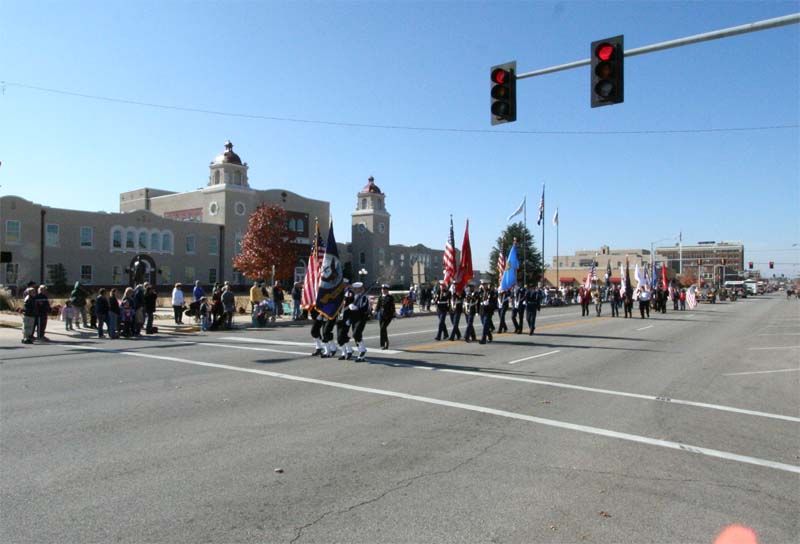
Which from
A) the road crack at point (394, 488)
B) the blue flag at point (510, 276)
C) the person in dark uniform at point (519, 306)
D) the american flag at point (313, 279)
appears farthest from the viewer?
the blue flag at point (510, 276)

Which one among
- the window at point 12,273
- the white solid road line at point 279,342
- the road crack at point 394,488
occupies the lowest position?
the road crack at point 394,488

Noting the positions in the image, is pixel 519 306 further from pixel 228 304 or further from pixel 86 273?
pixel 86 273

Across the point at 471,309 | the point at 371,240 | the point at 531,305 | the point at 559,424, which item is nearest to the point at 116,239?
the point at 371,240

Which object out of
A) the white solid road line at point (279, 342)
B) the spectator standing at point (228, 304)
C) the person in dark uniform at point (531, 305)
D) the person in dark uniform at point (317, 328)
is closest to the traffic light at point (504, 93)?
the person in dark uniform at point (317, 328)

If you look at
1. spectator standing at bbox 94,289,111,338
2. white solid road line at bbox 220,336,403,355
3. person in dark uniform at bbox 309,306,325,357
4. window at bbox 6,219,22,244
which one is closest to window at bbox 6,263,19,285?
window at bbox 6,219,22,244

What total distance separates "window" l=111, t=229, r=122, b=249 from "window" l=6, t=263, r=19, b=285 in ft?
28.0

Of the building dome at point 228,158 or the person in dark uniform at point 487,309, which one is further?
the building dome at point 228,158

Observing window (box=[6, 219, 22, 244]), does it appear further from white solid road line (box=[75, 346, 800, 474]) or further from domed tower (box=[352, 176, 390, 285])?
white solid road line (box=[75, 346, 800, 474])

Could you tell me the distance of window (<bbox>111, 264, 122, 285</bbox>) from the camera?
53656 millimetres

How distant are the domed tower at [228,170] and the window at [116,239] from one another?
13267 millimetres

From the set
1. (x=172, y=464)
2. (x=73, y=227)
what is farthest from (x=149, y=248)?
(x=172, y=464)

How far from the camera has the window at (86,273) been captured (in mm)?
51406

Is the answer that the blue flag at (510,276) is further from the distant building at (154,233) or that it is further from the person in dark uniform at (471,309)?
the distant building at (154,233)

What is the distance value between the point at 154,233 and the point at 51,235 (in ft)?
31.5
